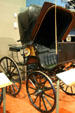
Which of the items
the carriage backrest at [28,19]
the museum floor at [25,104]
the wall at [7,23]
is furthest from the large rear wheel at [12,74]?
the wall at [7,23]

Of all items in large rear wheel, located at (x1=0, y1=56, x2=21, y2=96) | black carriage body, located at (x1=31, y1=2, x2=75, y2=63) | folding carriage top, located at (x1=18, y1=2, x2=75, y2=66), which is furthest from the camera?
large rear wheel, located at (x1=0, y1=56, x2=21, y2=96)

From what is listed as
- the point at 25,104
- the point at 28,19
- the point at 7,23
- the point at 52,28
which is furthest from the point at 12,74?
the point at 7,23

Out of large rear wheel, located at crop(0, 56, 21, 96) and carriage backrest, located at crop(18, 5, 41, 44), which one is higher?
carriage backrest, located at crop(18, 5, 41, 44)

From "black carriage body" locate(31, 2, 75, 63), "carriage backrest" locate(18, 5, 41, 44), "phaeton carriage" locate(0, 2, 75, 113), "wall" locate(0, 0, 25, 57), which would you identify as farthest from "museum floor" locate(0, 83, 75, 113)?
"wall" locate(0, 0, 25, 57)

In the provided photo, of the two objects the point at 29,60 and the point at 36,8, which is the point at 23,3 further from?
the point at 29,60

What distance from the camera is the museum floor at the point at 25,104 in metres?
2.32

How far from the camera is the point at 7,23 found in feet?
12.5

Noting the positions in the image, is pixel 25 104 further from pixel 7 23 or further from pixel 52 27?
pixel 7 23

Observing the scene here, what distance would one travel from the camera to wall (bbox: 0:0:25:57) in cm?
371

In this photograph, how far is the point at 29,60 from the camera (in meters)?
2.79

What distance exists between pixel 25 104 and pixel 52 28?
169 centimetres

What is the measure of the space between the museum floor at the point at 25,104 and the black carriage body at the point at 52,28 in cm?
82

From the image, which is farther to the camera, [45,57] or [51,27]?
[51,27]

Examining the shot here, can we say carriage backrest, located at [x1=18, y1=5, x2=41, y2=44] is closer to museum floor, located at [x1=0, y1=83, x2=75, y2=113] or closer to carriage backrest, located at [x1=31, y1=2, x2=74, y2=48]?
carriage backrest, located at [x1=31, y1=2, x2=74, y2=48]
